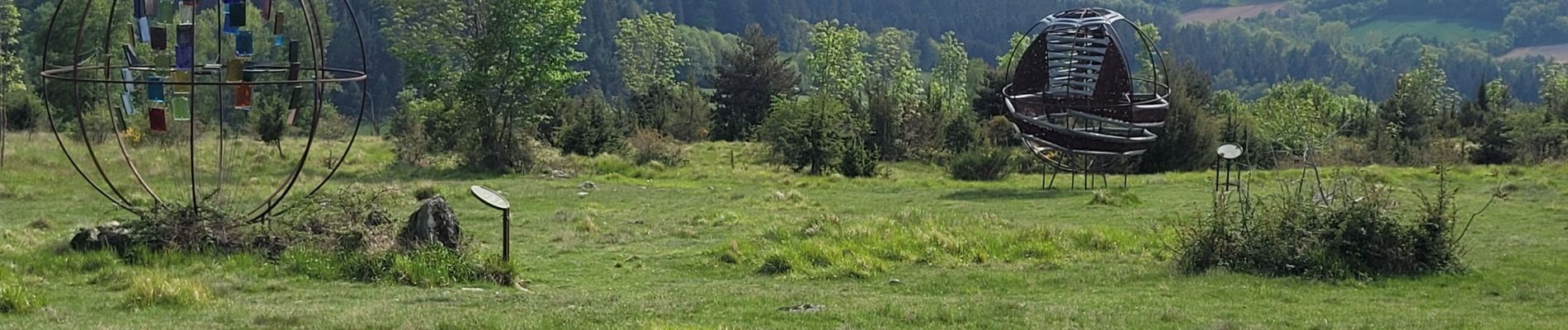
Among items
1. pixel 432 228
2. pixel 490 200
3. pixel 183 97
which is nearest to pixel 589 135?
pixel 432 228

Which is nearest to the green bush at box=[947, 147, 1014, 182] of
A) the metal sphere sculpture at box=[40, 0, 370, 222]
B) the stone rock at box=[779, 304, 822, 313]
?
the metal sphere sculpture at box=[40, 0, 370, 222]

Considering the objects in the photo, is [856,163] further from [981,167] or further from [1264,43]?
[1264,43]

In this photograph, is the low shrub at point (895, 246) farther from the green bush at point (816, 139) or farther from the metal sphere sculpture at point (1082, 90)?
the green bush at point (816, 139)

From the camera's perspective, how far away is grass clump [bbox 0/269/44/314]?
10.7 meters

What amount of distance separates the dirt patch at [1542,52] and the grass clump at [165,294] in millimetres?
189363

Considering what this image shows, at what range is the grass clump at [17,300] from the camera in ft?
35.1

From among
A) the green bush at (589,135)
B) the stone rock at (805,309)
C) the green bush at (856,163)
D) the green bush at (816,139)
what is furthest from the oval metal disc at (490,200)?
the green bush at (589,135)

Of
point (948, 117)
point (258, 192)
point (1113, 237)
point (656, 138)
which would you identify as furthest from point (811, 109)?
point (1113, 237)

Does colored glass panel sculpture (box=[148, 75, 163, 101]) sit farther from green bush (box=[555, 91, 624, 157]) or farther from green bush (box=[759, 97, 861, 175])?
green bush (box=[555, 91, 624, 157])

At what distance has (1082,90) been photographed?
2919cm

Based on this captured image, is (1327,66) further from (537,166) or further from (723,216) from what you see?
(723,216)

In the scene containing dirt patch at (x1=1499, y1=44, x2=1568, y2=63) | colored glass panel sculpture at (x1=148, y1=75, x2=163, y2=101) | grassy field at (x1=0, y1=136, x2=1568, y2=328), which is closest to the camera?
grassy field at (x1=0, y1=136, x2=1568, y2=328)

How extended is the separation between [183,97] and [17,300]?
10.9 feet

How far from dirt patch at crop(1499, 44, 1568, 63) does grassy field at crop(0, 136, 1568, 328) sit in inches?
6738
